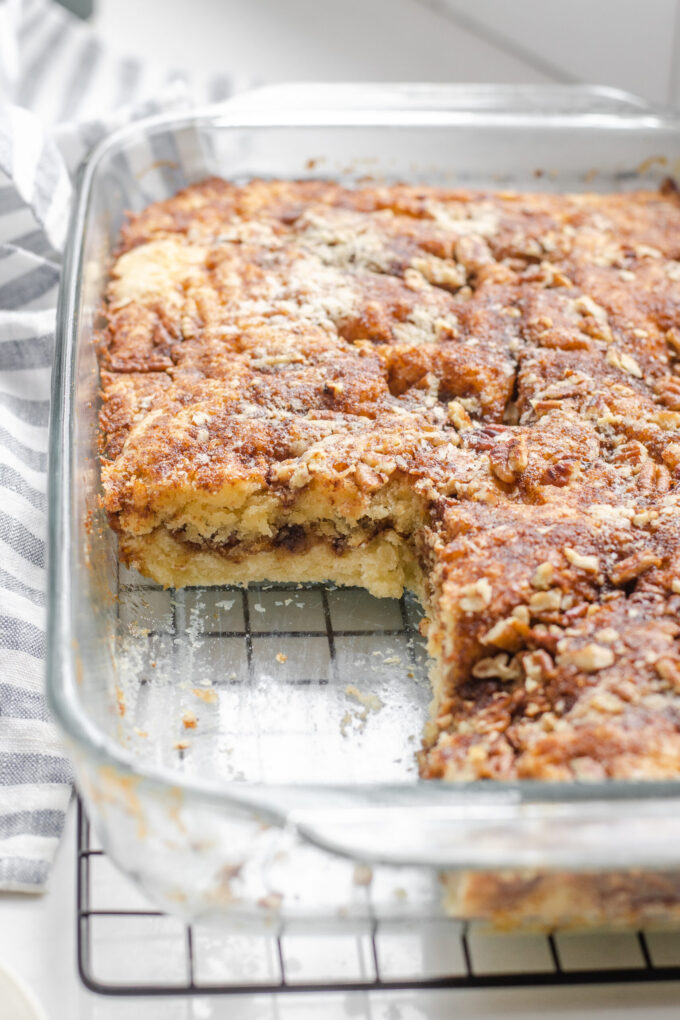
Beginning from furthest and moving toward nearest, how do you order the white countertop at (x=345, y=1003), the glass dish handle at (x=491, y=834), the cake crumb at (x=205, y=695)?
the cake crumb at (x=205, y=695) → the white countertop at (x=345, y=1003) → the glass dish handle at (x=491, y=834)

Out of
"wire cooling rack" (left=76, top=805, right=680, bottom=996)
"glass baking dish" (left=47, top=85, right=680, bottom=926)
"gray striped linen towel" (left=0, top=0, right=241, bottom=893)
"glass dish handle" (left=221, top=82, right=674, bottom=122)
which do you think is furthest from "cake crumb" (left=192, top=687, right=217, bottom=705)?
"glass dish handle" (left=221, top=82, right=674, bottom=122)

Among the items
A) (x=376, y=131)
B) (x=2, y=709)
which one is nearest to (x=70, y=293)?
(x=2, y=709)

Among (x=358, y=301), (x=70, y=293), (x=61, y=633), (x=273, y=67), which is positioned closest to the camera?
(x=61, y=633)

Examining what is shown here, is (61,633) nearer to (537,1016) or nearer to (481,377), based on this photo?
(537,1016)

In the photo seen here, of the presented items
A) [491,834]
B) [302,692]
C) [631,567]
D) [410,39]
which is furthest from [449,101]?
[491,834]

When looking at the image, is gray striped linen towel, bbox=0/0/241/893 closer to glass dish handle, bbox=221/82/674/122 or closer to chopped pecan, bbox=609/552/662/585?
glass dish handle, bbox=221/82/674/122

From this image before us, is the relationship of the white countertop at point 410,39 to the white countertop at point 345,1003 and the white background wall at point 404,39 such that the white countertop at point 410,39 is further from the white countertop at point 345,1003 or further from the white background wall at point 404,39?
the white countertop at point 345,1003

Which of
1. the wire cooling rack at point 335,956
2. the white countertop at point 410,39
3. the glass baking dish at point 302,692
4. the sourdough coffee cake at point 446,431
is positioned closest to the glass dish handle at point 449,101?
the glass baking dish at point 302,692

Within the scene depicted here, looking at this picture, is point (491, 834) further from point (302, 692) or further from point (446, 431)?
point (446, 431)
